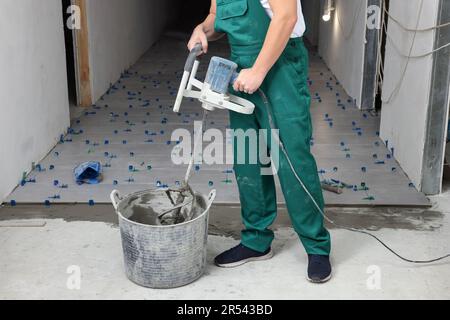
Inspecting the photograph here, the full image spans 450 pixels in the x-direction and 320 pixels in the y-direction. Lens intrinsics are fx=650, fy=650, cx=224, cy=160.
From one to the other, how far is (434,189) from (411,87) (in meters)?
0.63

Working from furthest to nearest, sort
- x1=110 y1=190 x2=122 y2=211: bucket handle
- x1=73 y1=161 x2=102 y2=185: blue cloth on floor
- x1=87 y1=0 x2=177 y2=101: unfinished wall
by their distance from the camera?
x1=87 y1=0 x2=177 y2=101: unfinished wall
x1=73 y1=161 x2=102 y2=185: blue cloth on floor
x1=110 y1=190 x2=122 y2=211: bucket handle

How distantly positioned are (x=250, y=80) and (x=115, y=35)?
4.38m

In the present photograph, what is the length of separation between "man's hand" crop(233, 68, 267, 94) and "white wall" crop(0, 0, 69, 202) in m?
1.71

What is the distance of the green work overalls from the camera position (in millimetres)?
2449

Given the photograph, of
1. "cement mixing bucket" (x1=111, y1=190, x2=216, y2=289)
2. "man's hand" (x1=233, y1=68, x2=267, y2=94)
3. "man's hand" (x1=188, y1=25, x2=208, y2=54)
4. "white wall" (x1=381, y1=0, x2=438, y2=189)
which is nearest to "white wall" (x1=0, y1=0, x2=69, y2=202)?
"cement mixing bucket" (x1=111, y1=190, x2=216, y2=289)

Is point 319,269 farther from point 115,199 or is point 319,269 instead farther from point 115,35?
point 115,35

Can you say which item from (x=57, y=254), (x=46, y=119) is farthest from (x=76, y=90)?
(x=57, y=254)

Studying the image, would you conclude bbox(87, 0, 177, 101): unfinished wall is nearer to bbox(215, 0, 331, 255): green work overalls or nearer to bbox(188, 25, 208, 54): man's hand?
bbox(188, 25, 208, 54): man's hand

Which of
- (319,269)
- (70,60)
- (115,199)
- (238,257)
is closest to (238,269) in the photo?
(238,257)

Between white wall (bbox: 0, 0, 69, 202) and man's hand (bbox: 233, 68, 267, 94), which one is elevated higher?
man's hand (bbox: 233, 68, 267, 94)

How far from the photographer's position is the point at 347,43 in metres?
5.96

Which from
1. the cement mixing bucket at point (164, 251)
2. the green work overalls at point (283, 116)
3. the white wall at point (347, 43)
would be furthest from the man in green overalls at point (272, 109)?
the white wall at point (347, 43)

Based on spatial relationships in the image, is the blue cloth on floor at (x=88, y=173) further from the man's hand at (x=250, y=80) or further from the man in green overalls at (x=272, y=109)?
the man's hand at (x=250, y=80)

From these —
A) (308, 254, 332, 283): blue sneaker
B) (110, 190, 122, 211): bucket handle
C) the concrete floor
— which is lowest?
the concrete floor
